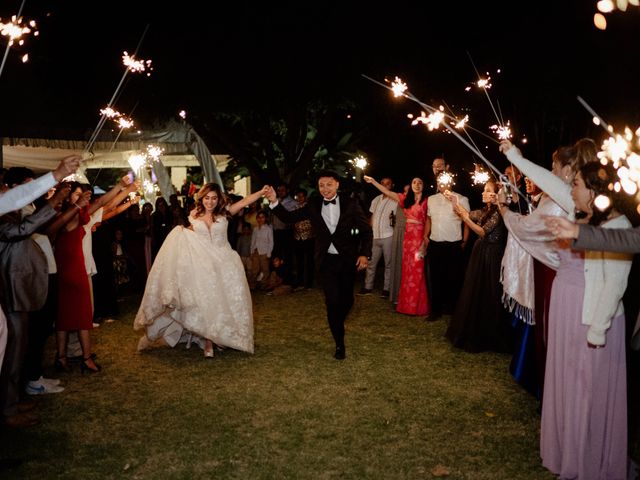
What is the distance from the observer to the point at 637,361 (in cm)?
638

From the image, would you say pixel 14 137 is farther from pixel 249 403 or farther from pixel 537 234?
pixel 537 234

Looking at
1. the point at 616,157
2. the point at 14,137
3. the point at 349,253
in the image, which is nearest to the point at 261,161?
the point at 14,137

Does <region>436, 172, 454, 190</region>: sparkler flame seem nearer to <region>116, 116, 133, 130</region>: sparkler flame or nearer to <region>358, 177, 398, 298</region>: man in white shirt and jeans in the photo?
<region>358, 177, 398, 298</region>: man in white shirt and jeans

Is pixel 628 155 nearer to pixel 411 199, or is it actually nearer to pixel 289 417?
pixel 289 417

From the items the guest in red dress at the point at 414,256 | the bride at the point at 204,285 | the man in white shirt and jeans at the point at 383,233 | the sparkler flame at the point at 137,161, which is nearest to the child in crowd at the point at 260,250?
the man in white shirt and jeans at the point at 383,233

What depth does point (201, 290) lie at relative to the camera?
744 cm

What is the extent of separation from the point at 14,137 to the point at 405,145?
626 inches

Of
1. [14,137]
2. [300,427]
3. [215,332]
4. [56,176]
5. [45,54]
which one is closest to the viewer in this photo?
[56,176]

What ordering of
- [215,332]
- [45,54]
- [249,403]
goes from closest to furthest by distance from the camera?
[249,403], [215,332], [45,54]

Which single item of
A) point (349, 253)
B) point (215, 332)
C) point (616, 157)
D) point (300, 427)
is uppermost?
point (616, 157)

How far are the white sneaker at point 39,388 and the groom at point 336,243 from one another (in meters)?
3.09

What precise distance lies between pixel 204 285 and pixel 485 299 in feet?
11.5

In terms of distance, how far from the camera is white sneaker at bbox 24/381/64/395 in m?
6.21

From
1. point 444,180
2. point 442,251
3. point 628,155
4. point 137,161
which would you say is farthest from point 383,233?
point 628,155
